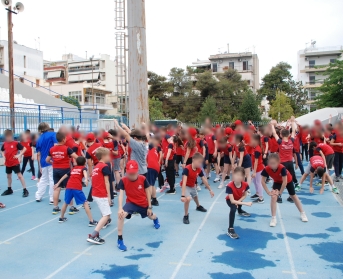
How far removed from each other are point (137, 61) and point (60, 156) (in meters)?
5.18

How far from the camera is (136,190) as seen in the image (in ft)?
18.4

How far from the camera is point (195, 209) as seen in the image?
7.79 m

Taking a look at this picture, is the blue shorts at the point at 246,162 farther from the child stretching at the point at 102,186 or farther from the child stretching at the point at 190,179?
the child stretching at the point at 102,186

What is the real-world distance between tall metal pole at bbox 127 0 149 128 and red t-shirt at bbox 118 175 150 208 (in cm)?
610

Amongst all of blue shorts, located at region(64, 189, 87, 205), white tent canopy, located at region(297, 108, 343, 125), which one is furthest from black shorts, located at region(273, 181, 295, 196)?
white tent canopy, located at region(297, 108, 343, 125)

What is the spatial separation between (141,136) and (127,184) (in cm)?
155

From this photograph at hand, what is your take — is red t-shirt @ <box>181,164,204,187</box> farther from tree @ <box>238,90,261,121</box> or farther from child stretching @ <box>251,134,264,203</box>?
tree @ <box>238,90,261,121</box>

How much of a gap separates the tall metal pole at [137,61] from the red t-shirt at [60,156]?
13.8 ft

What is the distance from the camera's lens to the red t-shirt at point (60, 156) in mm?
7562

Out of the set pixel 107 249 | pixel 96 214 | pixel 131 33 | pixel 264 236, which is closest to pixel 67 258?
pixel 107 249

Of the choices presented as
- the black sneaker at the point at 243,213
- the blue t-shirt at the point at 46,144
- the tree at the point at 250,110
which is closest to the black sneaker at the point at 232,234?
the black sneaker at the point at 243,213

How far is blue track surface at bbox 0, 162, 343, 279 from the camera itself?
466 cm

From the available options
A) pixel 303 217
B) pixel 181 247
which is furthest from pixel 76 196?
pixel 303 217

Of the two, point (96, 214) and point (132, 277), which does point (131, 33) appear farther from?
point (132, 277)
